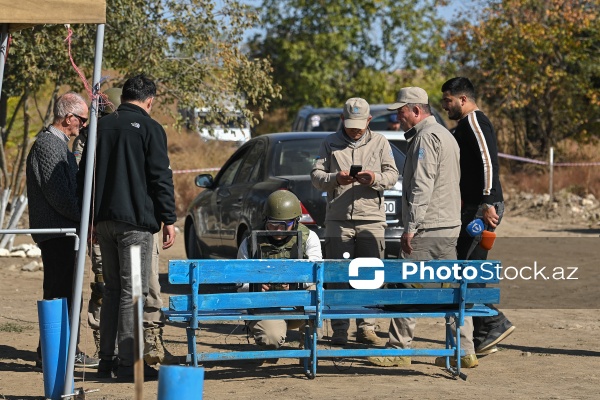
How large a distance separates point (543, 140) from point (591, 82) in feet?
6.01

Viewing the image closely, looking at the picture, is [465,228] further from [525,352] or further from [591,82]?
[591,82]

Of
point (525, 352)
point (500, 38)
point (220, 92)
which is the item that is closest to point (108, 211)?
point (525, 352)

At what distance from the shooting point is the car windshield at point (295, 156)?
11.6 meters

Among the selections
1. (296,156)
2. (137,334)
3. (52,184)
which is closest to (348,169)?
(52,184)

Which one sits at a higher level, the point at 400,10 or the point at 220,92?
the point at 400,10

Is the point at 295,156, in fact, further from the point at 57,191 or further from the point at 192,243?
the point at 57,191

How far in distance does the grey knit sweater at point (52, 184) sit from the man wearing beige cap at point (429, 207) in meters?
2.34

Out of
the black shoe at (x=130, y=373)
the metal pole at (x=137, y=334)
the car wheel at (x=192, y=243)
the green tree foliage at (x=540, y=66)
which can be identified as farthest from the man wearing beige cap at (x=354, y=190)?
the green tree foliage at (x=540, y=66)

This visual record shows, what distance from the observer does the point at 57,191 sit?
785 centimetres

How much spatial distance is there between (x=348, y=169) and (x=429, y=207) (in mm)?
992

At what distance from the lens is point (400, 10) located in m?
35.7

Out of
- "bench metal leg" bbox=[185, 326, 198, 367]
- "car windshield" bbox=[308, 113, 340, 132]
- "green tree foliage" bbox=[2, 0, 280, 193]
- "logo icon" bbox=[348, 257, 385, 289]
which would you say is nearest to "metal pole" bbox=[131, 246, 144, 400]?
"bench metal leg" bbox=[185, 326, 198, 367]

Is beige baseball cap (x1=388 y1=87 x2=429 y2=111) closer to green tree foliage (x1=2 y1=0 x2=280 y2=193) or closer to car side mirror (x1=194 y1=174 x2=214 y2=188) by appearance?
car side mirror (x1=194 y1=174 x2=214 y2=188)

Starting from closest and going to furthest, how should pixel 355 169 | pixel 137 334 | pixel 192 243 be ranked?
pixel 137 334, pixel 355 169, pixel 192 243
